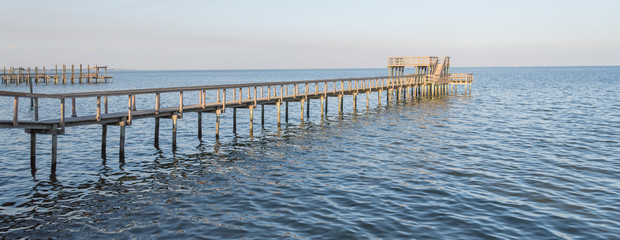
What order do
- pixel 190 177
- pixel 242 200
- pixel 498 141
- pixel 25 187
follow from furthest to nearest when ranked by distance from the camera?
pixel 498 141, pixel 190 177, pixel 25 187, pixel 242 200

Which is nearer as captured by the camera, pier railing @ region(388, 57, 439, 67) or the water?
the water

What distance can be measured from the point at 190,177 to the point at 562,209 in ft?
34.2

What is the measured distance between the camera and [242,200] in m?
12.2

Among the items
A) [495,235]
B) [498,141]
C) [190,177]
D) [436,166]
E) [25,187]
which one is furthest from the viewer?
[498,141]

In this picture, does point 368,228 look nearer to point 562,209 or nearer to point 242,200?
point 242,200

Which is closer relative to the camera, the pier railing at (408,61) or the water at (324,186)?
the water at (324,186)

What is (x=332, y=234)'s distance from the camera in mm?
9719

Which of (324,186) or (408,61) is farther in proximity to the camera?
(408,61)

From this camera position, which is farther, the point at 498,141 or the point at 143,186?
the point at 498,141

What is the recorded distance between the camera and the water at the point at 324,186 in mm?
10164

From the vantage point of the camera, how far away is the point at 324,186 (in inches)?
539

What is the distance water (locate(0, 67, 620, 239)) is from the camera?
33.3 feet

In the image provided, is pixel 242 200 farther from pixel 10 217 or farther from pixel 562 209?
pixel 562 209

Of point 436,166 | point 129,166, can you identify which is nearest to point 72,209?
point 129,166
